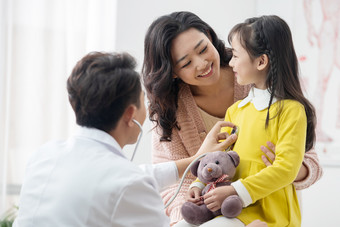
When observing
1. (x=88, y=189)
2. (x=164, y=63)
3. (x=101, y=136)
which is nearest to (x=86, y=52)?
(x=164, y=63)

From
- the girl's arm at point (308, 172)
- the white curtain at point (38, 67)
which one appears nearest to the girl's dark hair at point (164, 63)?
the girl's arm at point (308, 172)

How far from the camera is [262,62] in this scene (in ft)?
5.00

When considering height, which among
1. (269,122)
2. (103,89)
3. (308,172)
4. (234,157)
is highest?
(103,89)

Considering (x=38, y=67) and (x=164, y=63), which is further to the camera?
(x=38, y=67)

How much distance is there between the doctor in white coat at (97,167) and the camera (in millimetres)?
1041

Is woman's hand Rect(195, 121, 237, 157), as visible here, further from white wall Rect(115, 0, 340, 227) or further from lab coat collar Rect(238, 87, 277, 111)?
white wall Rect(115, 0, 340, 227)

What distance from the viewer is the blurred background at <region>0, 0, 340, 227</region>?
265cm

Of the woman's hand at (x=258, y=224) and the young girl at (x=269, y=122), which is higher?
the young girl at (x=269, y=122)

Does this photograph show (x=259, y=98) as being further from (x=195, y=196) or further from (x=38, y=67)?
(x=38, y=67)

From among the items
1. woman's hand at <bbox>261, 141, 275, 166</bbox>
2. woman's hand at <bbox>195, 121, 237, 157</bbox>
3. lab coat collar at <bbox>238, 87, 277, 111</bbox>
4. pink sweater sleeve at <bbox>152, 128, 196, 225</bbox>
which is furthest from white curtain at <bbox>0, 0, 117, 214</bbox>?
woman's hand at <bbox>261, 141, 275, 166</bbox>

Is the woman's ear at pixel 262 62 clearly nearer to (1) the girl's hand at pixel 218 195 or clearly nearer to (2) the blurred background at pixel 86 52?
(1) the girl's hand at pixel 218 195

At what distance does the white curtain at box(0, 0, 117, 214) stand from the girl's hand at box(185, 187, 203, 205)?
4.56ft

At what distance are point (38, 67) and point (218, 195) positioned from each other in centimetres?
170

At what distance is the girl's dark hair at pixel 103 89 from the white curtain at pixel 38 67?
153 cm
